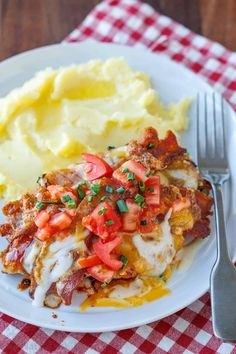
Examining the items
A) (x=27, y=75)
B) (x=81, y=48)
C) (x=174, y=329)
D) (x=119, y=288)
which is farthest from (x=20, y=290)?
(x=81, y=48)

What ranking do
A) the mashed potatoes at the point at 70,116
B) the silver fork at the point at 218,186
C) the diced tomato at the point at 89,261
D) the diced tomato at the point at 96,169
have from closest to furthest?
1. the silver fork at the point at 218,186
2. the diced tomato at the point at 89,261
3. the diced tomato at the point at 96,169
4. the mashed potatoes at the point at 70,116

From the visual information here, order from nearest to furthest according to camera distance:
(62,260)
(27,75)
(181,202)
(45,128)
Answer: (62,260)
(181,202)
(45,128)
(27,75)

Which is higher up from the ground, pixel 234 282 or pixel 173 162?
pixel 173 162

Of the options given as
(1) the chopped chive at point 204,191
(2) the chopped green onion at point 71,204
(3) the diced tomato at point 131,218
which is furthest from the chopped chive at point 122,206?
(1) the chopped chive at point 204,191

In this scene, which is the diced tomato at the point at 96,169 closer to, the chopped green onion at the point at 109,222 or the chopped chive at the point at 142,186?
the chopped chive at the point at 142,186

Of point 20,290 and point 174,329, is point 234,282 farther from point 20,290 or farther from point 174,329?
point 20,290

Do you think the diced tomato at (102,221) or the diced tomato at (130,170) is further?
the diced tomato at (130,170)

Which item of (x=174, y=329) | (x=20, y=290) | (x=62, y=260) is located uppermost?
(x=62, y=260)

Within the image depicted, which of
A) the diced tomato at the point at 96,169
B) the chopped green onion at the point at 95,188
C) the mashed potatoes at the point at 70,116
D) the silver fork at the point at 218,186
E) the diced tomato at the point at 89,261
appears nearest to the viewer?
the silver fork at the point at 218,186
